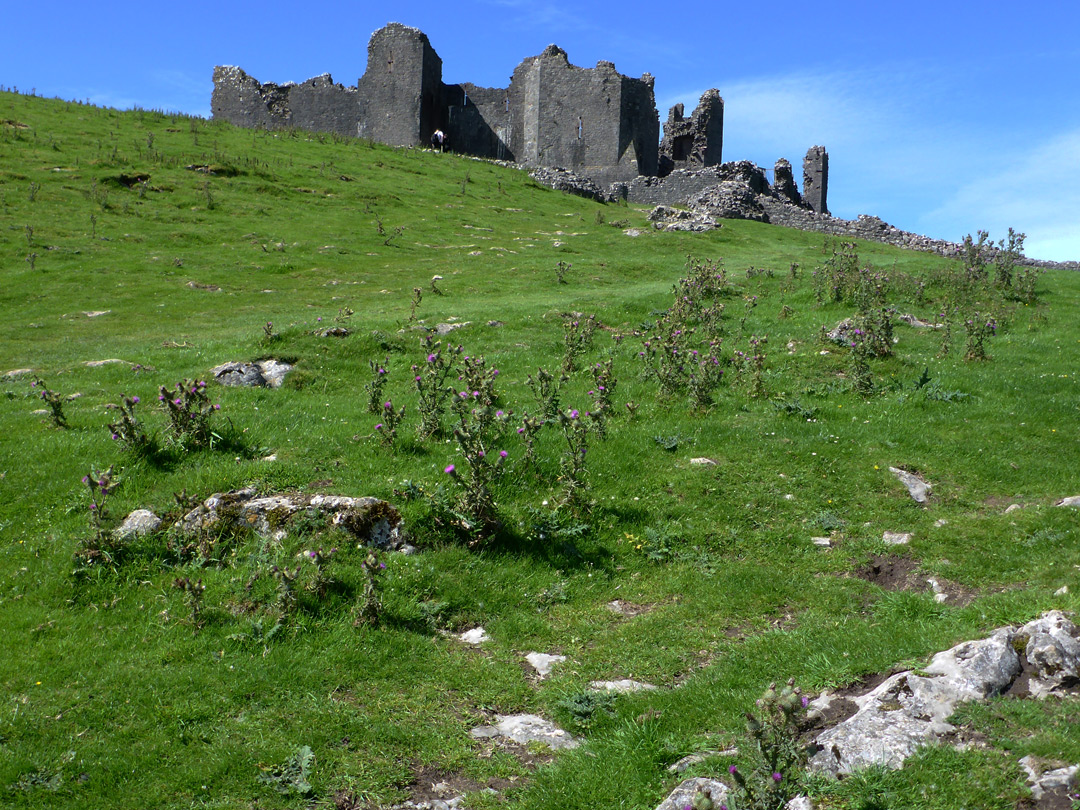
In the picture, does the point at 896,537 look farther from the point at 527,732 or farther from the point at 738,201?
the point at 738,201

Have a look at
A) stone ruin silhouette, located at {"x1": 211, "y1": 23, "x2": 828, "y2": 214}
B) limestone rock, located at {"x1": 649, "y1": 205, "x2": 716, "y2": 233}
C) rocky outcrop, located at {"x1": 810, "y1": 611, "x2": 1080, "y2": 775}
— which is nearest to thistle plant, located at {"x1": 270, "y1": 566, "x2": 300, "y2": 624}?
rocky outcrop, located at {"x1": 810, "y1": 611, "x2": 1080, "y2": 775}

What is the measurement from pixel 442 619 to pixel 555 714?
1.80 m

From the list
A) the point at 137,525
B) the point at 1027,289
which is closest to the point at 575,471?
the point at 137,525

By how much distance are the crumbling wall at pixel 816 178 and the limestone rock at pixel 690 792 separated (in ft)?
200

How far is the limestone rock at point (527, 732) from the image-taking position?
600cm

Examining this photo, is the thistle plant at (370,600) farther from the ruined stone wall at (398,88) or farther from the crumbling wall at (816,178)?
the crumbling wall at (816,178)

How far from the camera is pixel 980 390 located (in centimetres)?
1355

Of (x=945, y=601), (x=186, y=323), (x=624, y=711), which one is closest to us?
(x=624, y=711)

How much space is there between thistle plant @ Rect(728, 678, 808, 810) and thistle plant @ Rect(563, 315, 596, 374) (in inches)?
436

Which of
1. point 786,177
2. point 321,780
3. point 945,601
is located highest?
point 786,177

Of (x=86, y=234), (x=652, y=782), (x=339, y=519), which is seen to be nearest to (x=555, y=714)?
(x=652, y=782)

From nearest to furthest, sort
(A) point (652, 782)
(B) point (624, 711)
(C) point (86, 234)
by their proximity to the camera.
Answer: (A) point (652, 782) → (B) point (624, 711) → (C) point (86, 234)

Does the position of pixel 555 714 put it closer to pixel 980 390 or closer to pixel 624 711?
pixel 624 711

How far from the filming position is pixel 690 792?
16.2 feet
